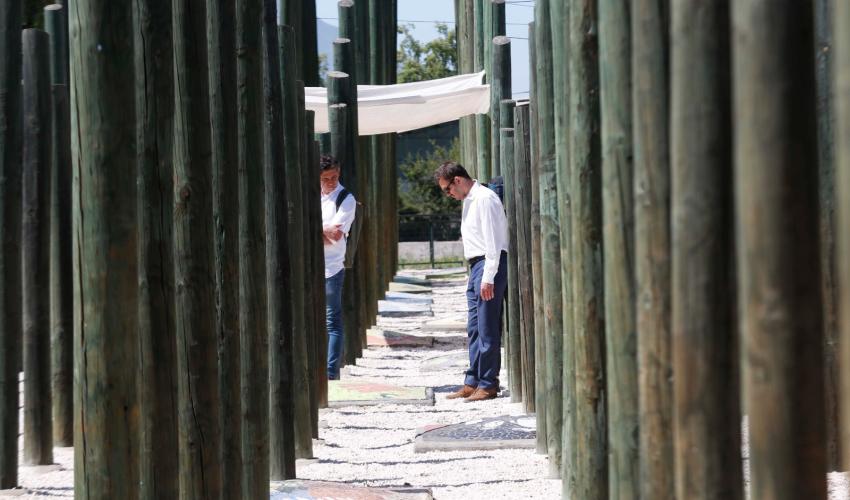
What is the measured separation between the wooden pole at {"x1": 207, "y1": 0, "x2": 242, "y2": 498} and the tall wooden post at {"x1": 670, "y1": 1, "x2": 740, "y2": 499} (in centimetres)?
237

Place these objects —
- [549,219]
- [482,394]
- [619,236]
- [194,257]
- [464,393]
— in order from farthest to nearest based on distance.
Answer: [464,393] < [482,394] < [549,219] < [194,257] < [619,236]

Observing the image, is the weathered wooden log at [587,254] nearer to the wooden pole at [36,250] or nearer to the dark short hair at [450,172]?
the wooden pole at [36,250]

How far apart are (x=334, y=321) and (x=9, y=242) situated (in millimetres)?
4672

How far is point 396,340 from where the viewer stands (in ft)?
45.1

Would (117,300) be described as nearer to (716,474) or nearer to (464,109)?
(716,474)

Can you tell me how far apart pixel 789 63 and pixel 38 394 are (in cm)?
523

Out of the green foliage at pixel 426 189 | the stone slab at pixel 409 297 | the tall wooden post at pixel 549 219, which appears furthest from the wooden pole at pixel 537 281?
the green foliage at pixel 426 189

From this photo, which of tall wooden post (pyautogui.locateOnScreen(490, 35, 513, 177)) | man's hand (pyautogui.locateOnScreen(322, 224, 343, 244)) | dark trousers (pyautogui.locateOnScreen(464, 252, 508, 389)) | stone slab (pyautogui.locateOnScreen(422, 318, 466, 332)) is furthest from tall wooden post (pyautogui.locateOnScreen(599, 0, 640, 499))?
stone slab (pyautogui.locateOnScreen(422, 318, 466, 332))

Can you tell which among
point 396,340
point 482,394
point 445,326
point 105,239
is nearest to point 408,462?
point 482,394

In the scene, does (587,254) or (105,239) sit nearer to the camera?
(105,239)

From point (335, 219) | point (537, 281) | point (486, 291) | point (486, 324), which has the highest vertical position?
point (335, 219)

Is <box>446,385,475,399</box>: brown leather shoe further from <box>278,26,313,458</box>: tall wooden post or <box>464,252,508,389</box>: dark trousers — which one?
<box>278,26,313,458</box>: tall wooden post

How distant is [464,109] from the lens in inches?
636

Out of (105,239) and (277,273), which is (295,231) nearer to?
(277,273)
